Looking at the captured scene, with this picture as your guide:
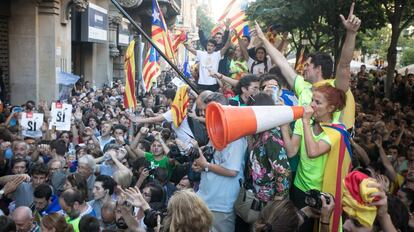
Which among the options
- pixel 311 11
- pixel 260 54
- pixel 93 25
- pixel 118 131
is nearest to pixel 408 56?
pixel 311 11

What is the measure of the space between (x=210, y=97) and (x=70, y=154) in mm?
3599

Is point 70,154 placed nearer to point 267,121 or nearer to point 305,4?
point 267,121

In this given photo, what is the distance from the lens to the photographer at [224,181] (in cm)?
463

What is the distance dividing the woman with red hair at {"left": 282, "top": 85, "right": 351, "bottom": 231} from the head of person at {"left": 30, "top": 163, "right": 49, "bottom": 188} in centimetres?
346

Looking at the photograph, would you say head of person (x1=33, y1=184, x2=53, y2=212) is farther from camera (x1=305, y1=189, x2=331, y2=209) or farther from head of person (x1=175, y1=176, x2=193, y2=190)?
camera (x1=305, y1=189, x2=331, y2=209)

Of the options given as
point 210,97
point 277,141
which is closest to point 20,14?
point 210,97

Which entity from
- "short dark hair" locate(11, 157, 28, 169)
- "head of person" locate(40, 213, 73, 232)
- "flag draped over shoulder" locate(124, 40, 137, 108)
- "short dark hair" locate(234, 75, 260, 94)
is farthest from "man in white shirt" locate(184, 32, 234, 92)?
"head of person" locate(40, 213, 73, 232)

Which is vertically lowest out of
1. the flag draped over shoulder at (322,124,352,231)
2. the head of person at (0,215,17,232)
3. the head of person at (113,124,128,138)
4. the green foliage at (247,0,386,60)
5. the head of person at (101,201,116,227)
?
the head of person at (101,201,116,227)

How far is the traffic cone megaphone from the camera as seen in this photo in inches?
131

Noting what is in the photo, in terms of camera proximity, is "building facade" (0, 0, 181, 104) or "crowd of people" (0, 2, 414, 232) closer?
"crowd of people" (0, 2, 414, 232)

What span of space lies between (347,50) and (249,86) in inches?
45.4

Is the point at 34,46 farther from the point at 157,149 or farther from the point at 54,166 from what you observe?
the point at 157,149

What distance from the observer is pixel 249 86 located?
5160 mm

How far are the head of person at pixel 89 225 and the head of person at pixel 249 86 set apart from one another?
1725 mm
